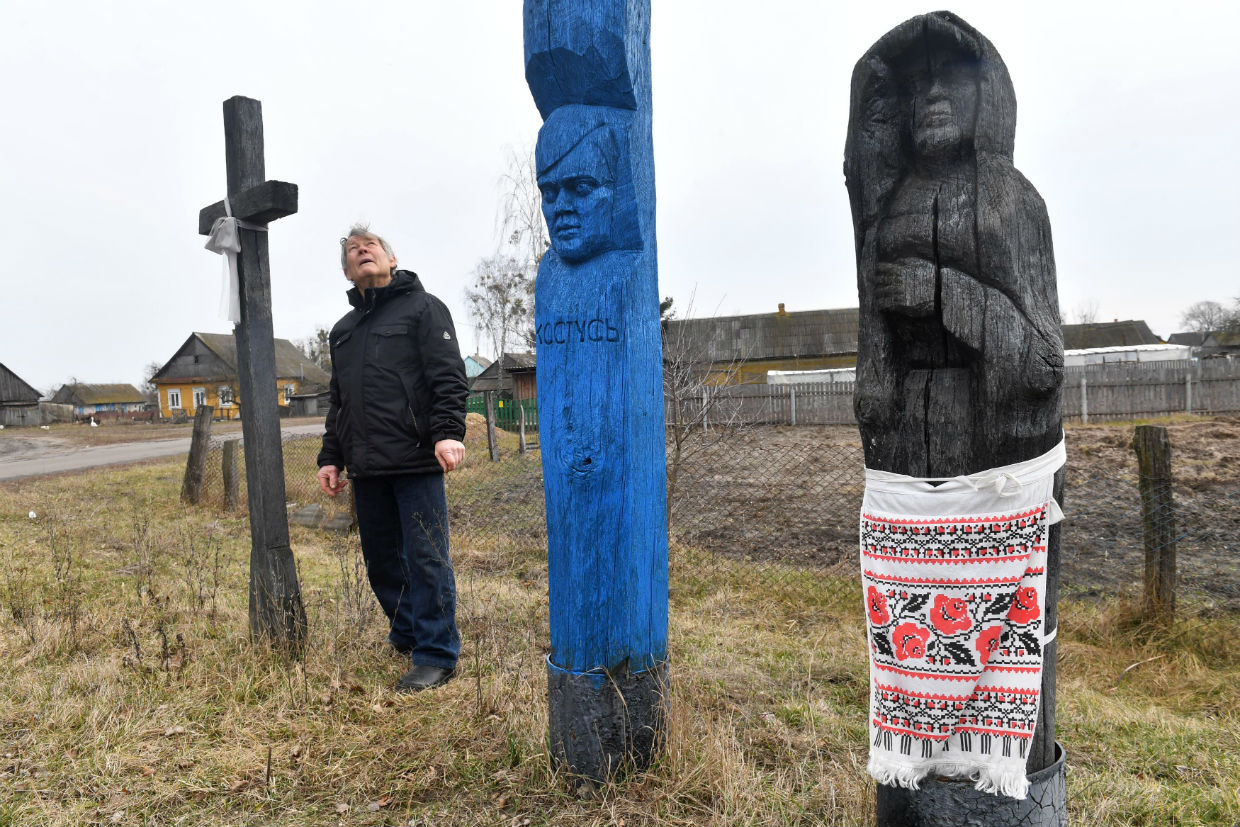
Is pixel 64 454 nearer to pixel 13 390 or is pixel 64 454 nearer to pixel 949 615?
pixel 949 615

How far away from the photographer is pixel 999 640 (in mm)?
1919

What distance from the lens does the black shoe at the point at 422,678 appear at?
3.47 m

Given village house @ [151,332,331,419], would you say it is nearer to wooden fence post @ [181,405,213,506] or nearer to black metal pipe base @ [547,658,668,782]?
wooden fence post @ [181,405,213,506]

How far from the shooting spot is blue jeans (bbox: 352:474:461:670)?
141 inches

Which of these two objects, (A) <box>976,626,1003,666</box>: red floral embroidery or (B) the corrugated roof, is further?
(B) the corrugated roof

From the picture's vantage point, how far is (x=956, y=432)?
1.98 m

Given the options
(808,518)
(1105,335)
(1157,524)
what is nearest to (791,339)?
(1105,335)

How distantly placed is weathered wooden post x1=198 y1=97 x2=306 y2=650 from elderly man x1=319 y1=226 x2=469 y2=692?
0.33m

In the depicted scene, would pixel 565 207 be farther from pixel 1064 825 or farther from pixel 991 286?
pixel 1064 825

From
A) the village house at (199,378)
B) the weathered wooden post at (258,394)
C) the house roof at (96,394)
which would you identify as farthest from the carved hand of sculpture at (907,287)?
the house roof at (96,394)

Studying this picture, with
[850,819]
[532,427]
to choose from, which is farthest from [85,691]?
[532,427]

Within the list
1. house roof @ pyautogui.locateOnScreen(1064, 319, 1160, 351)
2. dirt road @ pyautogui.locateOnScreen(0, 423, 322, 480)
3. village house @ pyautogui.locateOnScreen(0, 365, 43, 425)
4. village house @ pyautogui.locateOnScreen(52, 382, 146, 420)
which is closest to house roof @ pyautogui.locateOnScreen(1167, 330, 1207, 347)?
house roof @ pyautogui.locateOnScreen(1064, 319, 1160, 351)

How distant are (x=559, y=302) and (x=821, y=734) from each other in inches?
76.6

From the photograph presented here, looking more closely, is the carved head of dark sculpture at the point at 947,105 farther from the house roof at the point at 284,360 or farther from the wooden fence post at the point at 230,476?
the house roof at the point at 284,360
